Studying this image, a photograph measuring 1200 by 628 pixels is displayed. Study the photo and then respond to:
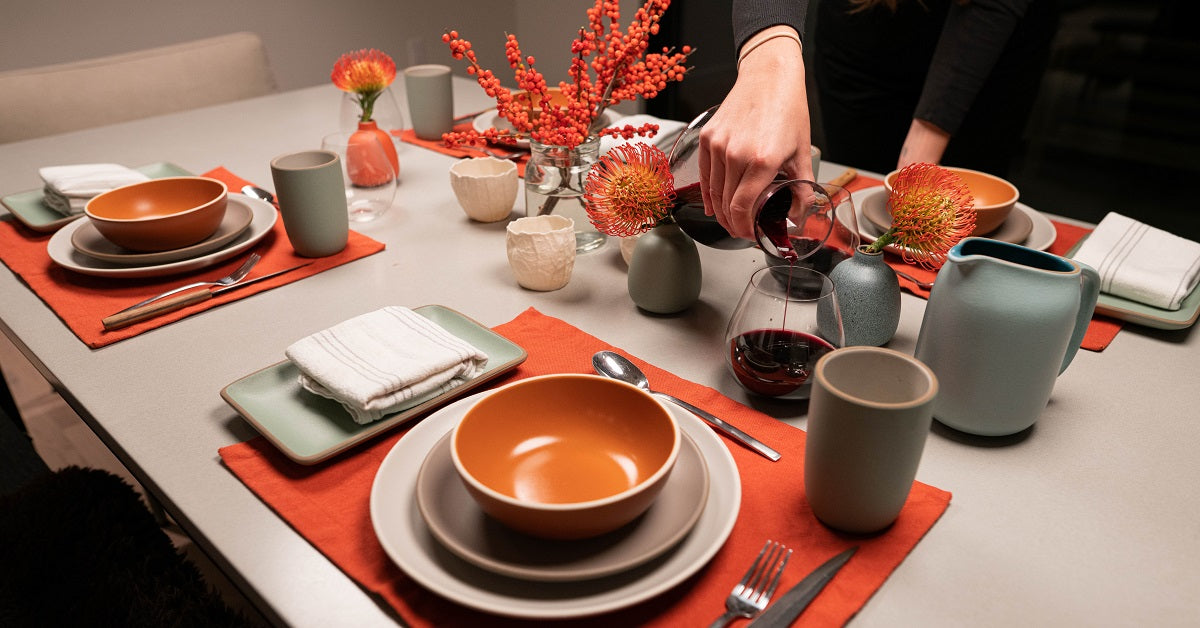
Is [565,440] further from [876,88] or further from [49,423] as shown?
[49,423]

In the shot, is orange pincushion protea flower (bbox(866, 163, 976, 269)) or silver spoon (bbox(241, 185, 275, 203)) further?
silver spoon (bbox(241, 185, 275, 203))

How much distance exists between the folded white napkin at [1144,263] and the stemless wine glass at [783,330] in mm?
444

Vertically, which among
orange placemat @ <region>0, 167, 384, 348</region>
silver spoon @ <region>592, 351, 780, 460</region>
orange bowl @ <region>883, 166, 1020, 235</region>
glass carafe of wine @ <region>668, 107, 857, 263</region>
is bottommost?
orange placemat @ <region>0, 167, 384, 348</region>

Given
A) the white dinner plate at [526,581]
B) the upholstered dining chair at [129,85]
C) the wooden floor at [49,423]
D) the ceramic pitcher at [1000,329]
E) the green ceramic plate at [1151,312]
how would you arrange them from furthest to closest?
the wooden floor at [49,423], the upholstered dining chair at [129,85], the green ceramic plate at [1151,312], the ceramic pitcher at [1000,329], the white dinner plate at [526,581]

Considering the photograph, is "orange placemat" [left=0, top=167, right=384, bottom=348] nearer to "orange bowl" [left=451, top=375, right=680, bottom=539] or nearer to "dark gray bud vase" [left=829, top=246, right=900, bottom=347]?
"orange bowl" [left=451, top=375, right=680, bottom=539]

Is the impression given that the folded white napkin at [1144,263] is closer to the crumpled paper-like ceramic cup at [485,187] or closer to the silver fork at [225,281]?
the crumpled paper-like ceramic cup at [485,187]

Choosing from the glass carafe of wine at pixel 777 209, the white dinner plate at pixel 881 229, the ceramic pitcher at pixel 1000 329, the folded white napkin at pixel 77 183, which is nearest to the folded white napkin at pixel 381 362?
the glass carafe of wine at pixel 777 209

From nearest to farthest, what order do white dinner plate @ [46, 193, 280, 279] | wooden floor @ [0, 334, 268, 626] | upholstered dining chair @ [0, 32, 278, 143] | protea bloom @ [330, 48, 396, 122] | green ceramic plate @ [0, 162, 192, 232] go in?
white dinner plate @ [46, 193, 280, 279] → green ceramic plate @ [0, 162, 192, 232] → protea bloom @ [330, 48, 396, 122] → upholstered dining chair @ [0, 32, 278, 143] → wooden floor @ [0, 334, 268, 626]

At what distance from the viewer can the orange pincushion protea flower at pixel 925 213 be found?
2.62ft

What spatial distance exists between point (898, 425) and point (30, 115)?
2015 millimetres

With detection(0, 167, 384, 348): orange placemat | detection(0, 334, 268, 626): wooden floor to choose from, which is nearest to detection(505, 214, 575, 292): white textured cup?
detection(0, 167, 384, 348): orange placemat

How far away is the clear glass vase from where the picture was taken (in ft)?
3.69

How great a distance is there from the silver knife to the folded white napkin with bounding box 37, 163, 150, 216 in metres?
1.21

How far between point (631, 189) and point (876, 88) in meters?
1.20
